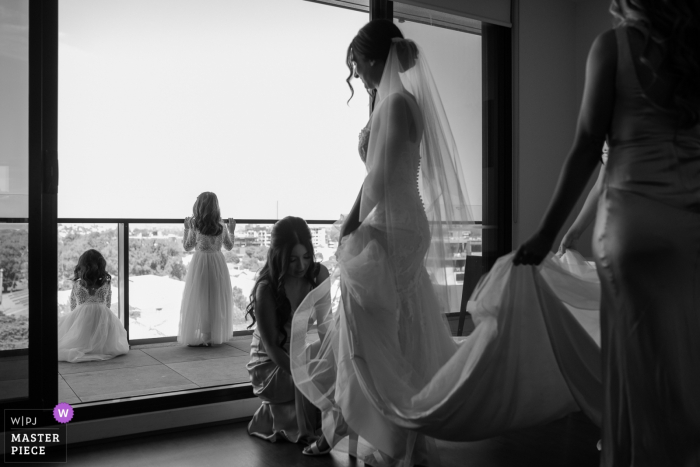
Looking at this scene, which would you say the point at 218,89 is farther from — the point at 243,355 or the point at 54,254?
the point at 54,254

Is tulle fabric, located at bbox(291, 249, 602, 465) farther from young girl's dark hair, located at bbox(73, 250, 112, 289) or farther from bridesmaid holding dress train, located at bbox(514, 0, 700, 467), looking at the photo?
young girl's dark hair, located at bbox(73, 250, 112, 289)

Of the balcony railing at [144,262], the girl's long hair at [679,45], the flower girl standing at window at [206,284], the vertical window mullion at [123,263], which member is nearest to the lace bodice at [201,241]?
the flower girl standing at window at [206,284]

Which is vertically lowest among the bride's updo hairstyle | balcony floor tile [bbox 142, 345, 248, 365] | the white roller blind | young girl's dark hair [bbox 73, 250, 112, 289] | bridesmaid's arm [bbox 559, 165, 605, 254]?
balcony floor tile [bbox 142, 345, 248, 365]

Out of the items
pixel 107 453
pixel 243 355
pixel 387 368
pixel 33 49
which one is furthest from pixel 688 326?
pixel 243 355

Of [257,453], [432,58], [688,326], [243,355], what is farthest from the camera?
[243,355]

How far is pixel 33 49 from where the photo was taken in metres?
2.71

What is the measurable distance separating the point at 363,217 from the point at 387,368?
57cm

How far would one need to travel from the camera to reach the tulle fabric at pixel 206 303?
5414 mm

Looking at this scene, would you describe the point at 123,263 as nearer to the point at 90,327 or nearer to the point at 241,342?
the point at 90,327

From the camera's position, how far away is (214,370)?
445cm

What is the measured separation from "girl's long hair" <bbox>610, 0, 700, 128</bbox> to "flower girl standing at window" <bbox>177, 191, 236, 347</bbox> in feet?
15.0

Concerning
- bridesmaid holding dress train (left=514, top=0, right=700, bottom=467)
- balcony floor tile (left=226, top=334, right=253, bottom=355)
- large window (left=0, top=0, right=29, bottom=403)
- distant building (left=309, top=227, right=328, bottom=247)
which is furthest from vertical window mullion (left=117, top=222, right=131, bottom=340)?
bridesmaid holding dress train (left=514, top=0, right=700, bottom=467)

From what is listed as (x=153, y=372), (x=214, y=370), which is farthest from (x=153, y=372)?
(x=214, y=370)

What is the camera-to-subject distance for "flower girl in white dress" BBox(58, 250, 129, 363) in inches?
192
